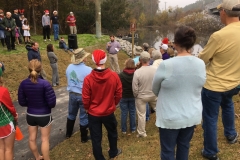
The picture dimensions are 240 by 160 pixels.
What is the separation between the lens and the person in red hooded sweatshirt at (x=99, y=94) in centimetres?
363

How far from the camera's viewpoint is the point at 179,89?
2.54 meters

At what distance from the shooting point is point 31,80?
3.64 m

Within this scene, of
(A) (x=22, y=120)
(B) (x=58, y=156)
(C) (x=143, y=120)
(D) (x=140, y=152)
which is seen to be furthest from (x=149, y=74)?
(A) (x=22, y=120)

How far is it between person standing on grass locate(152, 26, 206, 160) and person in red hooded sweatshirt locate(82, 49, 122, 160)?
117 centimetres

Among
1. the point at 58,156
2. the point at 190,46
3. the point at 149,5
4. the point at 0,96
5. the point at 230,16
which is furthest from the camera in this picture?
the point at 149,5

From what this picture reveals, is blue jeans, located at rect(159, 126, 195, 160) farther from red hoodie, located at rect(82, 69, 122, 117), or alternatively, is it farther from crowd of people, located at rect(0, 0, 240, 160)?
red hoodie, located at rect(82, 69, 122, 117)

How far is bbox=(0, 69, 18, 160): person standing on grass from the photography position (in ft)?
11.4

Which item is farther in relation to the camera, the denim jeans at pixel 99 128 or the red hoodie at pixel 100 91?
the denim jeans at pixel 99 128

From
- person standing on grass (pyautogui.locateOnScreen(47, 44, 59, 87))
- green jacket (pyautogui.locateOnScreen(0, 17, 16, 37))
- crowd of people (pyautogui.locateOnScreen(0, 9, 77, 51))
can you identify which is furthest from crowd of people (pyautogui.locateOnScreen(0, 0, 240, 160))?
crowd of people (pyautogui.locateOnScreen(0, 9, 77, 51))

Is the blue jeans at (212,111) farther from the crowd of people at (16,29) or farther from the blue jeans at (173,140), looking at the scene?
the crowd of people at (16,29)

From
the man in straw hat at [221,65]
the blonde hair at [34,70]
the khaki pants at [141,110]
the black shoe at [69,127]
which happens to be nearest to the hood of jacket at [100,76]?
the blonde hair at [34,70]

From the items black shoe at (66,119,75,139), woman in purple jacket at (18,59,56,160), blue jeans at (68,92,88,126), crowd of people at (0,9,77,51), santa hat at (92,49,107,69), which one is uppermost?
crowd of people at (0,9,77,51)

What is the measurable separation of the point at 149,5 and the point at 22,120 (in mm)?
97264

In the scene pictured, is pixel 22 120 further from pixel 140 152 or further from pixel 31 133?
pixel 140 152
